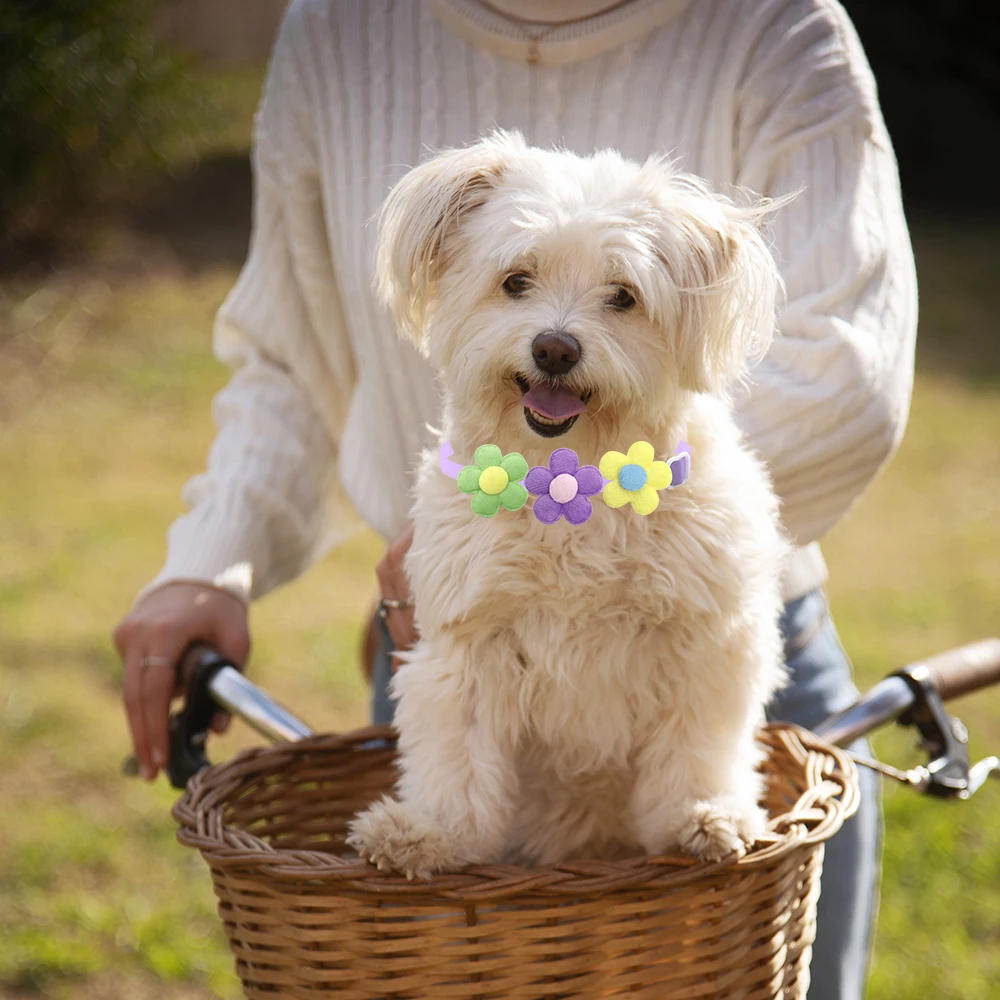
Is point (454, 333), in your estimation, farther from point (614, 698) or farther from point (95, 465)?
point (95, 465)

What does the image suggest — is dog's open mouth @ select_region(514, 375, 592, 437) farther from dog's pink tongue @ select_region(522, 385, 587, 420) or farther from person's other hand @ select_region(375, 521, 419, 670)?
person's other hand @ select_region(375, 521, 419, 670)

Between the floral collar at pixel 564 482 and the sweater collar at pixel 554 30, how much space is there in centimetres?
73

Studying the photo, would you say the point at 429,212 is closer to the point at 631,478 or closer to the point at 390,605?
the point at 631,478

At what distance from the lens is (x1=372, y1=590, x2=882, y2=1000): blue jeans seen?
1.84m

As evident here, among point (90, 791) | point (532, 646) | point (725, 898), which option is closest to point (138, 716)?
point (532, 646)

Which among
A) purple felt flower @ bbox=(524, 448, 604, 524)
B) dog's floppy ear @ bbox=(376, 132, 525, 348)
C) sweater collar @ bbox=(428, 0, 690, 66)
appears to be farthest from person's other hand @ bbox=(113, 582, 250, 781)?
sweater collar @ bbox=(428, 0, 690, 66)

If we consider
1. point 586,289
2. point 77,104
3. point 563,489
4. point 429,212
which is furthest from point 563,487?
point 77,104

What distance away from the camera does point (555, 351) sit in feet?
4.26

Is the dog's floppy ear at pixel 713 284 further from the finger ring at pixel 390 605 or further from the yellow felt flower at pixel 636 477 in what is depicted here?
the finger ring at pixel 390 605

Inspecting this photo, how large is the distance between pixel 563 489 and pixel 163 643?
73 centimetres

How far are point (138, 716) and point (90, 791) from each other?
2.46m

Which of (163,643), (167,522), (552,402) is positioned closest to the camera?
(552,402)

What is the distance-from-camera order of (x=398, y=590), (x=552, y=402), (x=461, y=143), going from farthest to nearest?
1. (x=461, y=143)
2. (x=398, y=590)
3. (x=552, y=402)

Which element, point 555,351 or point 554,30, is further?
point 554,30
